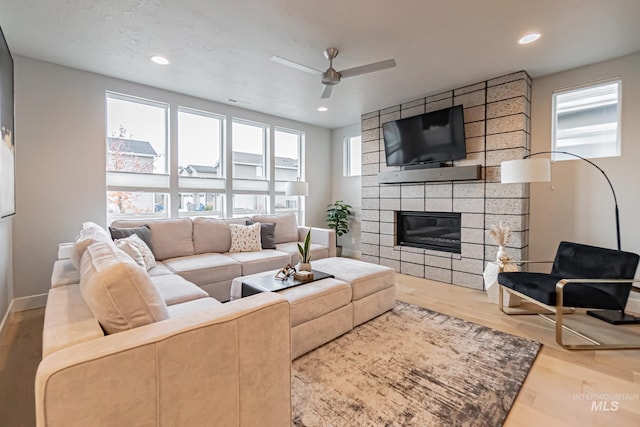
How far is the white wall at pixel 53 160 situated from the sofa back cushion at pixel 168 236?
23.1 inches

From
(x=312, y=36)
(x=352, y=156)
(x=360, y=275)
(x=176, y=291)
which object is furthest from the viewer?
(x=352, y=156)

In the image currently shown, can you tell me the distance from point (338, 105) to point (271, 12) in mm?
2409

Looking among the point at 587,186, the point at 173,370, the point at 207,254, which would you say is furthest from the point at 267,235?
the point at 587,186

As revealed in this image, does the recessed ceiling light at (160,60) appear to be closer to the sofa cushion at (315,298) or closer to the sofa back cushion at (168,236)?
the sofa back cushion at (168,236)

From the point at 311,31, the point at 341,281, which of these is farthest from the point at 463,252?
the point at 311,31

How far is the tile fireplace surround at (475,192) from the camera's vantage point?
3.47 meters

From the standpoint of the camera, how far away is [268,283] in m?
2.49

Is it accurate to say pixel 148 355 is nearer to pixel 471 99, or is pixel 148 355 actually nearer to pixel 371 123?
pixel 471 99

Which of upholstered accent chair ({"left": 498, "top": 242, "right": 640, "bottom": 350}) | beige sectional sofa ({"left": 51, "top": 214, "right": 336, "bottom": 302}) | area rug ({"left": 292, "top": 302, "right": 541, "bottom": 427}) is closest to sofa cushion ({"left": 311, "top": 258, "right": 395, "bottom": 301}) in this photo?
area rug ({"left": 292, "top": 302, "right": 541, "bottom": 427})

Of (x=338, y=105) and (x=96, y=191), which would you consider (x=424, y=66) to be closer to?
(x=338, y=105)

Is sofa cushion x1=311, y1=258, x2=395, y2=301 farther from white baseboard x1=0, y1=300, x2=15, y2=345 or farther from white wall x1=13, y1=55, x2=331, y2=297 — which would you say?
white wall x1=13, y1=55, x2=331, y2=297

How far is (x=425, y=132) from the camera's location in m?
4.17

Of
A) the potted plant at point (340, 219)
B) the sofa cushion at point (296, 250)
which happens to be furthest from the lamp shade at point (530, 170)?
the potted plant at point (340, 219)

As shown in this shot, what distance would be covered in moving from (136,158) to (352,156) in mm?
3762
